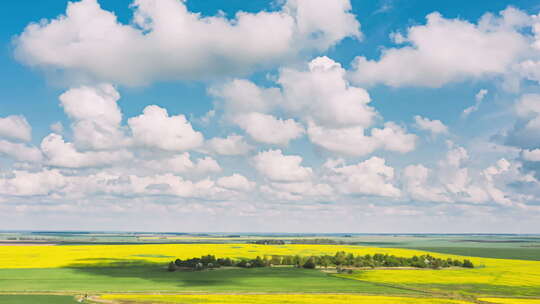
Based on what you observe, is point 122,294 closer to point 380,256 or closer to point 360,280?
point 360,280

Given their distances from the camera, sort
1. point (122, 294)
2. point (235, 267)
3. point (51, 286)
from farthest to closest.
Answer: point (235, 267), point (51, 286), point (122, 294)

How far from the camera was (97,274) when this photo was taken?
115062mm

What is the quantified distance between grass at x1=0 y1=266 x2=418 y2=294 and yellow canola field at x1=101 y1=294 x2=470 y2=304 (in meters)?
7.17

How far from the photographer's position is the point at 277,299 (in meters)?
79.6

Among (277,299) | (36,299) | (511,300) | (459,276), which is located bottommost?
(36,299)

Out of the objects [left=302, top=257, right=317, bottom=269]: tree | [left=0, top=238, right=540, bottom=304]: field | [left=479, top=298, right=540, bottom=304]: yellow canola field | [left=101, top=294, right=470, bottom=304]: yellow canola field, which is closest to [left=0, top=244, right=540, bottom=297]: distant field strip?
[left=0, top=238, right=540, bottom=304]: field

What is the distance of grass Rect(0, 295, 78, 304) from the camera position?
75.5m

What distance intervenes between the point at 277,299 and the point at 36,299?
3874 cm

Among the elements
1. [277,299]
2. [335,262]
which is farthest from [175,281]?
[335,262]

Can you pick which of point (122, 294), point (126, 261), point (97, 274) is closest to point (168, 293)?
point (122, 294)

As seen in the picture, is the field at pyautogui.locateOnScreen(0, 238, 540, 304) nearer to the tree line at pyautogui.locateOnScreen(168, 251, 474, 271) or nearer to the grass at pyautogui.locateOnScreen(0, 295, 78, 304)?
the grass at pyautogui.locateOnScreen(0, 295, 78, 304)

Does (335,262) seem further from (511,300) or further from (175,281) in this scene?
(511,300)

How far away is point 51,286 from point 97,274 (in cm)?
2283

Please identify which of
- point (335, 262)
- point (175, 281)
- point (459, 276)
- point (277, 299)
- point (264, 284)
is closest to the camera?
point (277, 299)
